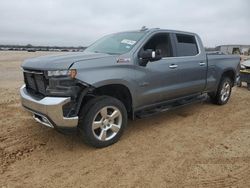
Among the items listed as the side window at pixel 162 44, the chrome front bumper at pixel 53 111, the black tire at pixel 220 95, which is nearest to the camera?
the chrome front bumper at pixel 53 111

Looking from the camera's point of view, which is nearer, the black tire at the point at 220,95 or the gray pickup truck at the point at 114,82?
the gray pickup truck at the point at 114,82

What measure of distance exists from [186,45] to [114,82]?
2513 mm

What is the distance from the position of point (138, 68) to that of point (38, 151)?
2.15 meters

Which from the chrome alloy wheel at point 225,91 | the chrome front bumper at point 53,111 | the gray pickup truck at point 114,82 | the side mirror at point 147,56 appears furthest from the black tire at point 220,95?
the chrome front bumper at point 53,111

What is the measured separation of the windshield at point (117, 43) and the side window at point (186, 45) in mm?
1028

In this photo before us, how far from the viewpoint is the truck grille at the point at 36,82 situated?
4340mm

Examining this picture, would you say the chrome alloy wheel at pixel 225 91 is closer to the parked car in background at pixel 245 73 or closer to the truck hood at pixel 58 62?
the parked car in background at pixel 245 73

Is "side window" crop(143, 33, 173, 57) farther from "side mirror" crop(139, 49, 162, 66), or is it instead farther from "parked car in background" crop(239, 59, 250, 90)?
"parked car in background" crop(239, 59, 250, 90)

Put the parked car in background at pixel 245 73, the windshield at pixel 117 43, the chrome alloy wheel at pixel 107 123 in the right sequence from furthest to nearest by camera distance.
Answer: the parked car in background at pixel 245 73, the windshield at pixel 117 43, the chrome alloy wheel at pixel 107 123

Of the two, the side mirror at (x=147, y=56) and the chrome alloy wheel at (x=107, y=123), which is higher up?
the side mirror at (x=147, y=56)

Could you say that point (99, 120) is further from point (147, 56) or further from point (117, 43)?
point (117, 43)

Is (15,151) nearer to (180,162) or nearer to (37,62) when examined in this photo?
(37,62)

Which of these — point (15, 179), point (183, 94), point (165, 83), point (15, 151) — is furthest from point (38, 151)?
point (183, 94)

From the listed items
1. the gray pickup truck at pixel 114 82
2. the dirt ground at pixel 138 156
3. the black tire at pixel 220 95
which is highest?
the gray pickup truck at pixel 114 82
